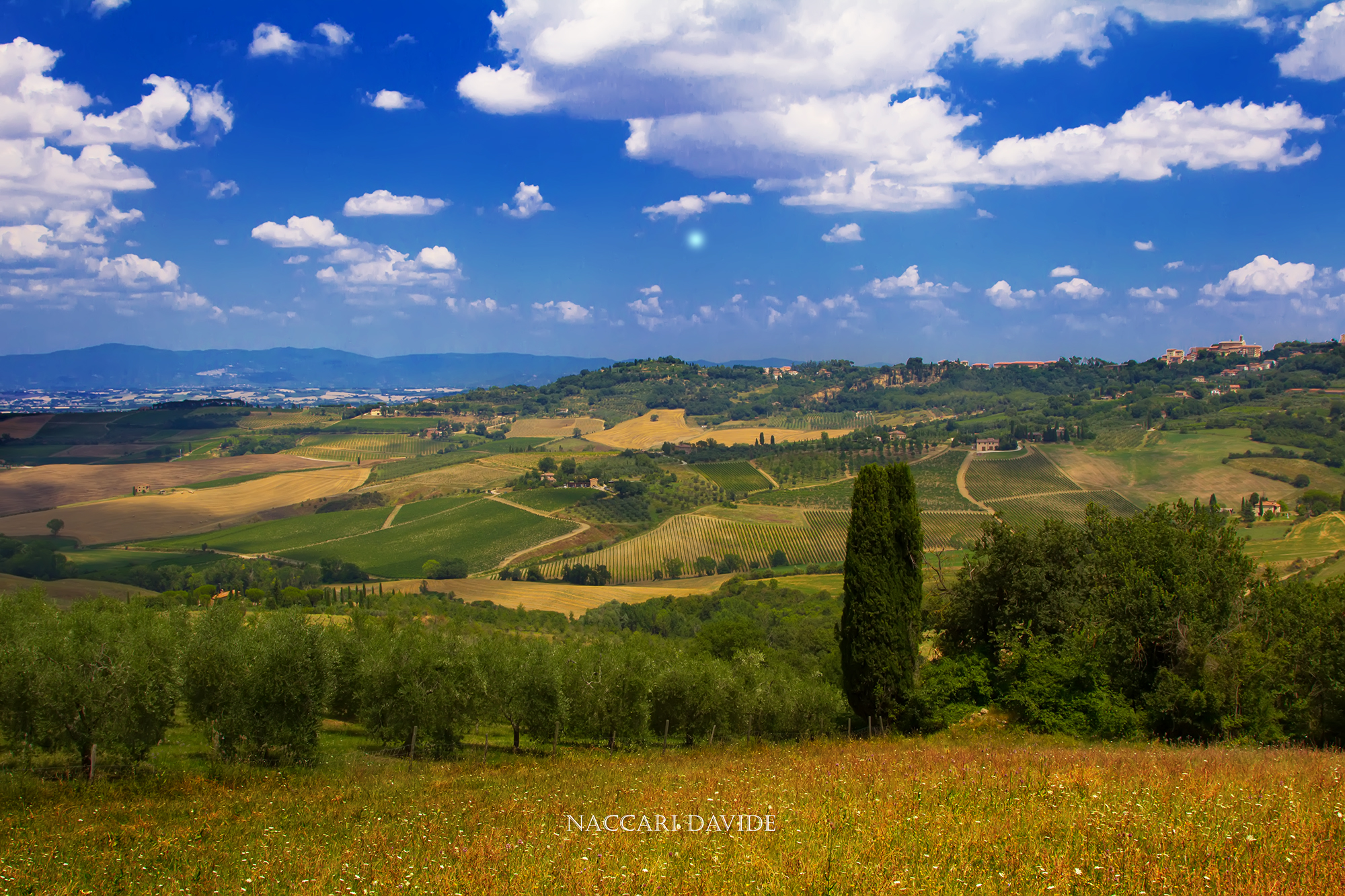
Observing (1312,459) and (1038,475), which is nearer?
(1312,459)

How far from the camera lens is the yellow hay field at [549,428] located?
181500mm

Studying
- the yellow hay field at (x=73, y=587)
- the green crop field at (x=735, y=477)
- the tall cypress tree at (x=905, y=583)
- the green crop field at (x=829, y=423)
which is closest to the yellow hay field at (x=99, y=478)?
the yellow hay field at (x=73, y=587)

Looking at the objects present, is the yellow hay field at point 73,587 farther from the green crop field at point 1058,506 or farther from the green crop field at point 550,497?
the green crop field at point 1058,506

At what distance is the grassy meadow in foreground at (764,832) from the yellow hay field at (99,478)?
83.8 meters

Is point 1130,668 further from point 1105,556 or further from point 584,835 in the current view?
point 584,835

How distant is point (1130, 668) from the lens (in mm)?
19688

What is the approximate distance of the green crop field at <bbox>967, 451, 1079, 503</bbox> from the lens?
10075 cm

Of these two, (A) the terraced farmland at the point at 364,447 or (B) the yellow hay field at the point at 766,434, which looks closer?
(A) the terraced farmland at the point at 364,447

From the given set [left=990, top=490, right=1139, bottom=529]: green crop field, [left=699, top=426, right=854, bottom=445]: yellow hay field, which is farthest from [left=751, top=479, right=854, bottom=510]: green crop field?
[left=699, top=426, right=854, bottom=445]: yellow hay field

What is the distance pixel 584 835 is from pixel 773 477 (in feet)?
395

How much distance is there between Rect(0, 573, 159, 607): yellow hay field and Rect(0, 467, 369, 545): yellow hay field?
14.3 meters

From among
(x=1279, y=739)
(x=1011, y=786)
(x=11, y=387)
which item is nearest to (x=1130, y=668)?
(x=1279, y=739)

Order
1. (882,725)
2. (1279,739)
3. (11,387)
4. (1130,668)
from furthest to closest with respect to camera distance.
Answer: (11,387), (882,725), (1130,668), (1279,739)

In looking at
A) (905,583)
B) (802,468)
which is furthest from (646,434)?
(905,583)
